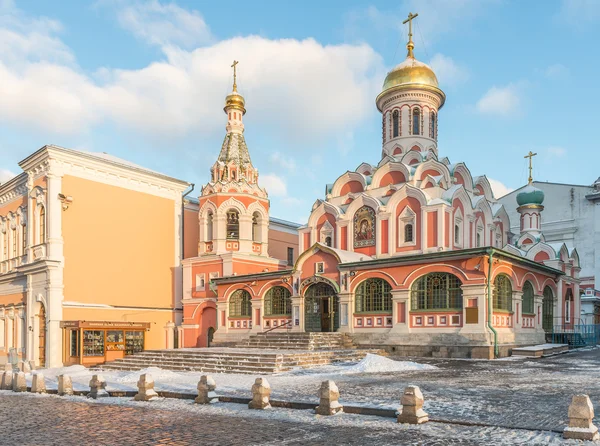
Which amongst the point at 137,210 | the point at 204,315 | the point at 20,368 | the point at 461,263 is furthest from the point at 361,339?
the point at 137,210

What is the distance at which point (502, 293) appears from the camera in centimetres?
2166

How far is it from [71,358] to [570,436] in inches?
849

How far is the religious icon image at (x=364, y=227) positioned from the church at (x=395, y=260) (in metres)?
0.06

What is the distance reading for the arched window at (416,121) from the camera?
1211 inches

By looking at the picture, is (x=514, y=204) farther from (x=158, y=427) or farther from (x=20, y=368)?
(x=158, y=427)

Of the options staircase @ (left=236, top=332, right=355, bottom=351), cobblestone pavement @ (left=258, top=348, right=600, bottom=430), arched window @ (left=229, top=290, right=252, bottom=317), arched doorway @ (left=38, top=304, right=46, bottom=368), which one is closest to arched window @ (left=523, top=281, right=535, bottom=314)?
cobblestone pavement @ (left=258, top=348, right=600, bottom=430)

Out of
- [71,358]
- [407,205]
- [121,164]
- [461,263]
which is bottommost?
[71,358]

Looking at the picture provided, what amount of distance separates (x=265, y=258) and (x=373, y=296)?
9.01 metres

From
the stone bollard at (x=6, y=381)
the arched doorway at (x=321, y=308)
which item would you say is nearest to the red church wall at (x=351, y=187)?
the arched doorway at (x=321, y=308)

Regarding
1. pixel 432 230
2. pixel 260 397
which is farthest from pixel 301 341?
pixel 260 397

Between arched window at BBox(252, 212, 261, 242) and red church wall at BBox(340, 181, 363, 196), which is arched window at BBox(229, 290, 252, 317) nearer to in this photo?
arched window at BBox(252, 212, 261, 242)

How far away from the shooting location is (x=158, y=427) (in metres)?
8.80

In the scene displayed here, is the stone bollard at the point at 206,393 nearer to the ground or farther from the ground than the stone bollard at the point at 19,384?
farther from the ground

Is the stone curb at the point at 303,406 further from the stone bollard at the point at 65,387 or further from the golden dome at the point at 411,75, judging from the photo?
the golden dome at the point at 411,75
